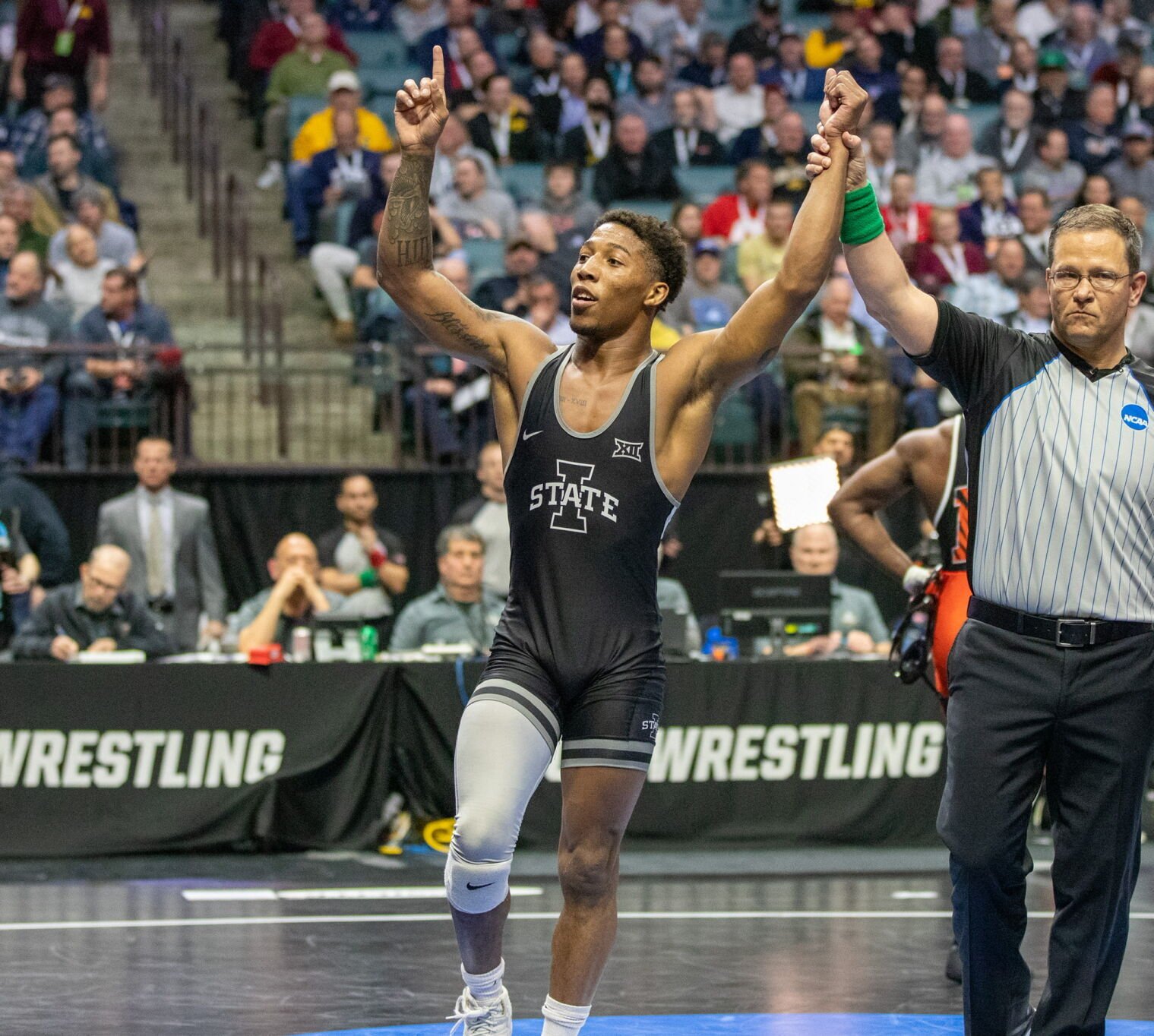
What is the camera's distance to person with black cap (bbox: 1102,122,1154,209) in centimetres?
1458

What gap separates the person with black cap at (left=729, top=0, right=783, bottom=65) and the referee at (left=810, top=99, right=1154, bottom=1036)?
1172 cm

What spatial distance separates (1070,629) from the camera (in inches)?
174

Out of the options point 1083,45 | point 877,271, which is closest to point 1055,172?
point 1083,45

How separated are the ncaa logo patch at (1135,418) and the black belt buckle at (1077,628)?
46 cm

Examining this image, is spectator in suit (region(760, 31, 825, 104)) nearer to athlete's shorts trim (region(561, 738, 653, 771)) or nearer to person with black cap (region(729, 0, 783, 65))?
person with black cap (region(729, 0, 783, 65))

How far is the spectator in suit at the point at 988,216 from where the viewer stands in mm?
13984

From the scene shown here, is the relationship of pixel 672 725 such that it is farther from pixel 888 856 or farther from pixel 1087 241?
pixel 1087 241

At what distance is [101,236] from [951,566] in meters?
8.25

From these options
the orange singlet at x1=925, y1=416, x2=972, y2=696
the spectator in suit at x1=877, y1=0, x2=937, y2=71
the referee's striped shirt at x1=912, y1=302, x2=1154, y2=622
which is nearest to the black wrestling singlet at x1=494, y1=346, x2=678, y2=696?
the referee's striped shirt at x1=912, y1=302, x2=1154, y2=622

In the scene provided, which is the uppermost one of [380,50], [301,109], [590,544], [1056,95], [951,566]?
[380,50]

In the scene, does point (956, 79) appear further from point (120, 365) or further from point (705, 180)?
point (120, 365)

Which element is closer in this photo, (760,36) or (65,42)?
(65,42)

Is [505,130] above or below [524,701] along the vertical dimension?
above

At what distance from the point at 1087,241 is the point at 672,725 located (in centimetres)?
506
